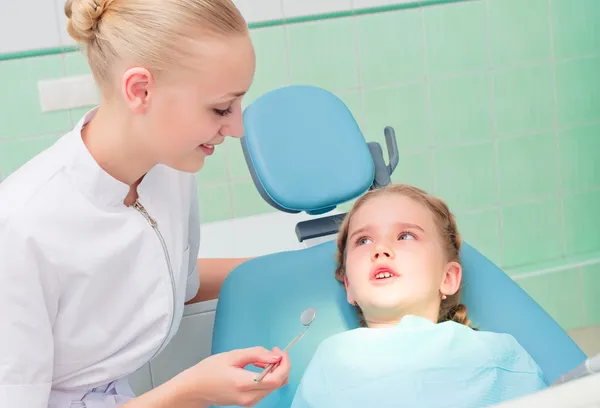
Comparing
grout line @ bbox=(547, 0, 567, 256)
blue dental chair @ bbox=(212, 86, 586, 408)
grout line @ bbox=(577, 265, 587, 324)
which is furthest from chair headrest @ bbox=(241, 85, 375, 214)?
grout line @ bbox=(577, 265, 587, 324)

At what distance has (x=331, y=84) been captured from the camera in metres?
2.65

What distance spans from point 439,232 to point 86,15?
0.83 meters

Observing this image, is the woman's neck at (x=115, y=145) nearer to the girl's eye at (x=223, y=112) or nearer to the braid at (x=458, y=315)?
the girl's eye at (x=223, y=112)

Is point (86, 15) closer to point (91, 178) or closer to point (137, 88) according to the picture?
point (137, 88)

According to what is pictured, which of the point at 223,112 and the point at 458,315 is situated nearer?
the point at 223,112

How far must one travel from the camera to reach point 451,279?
166 centimetres

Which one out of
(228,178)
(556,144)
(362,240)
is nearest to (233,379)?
(362,240)

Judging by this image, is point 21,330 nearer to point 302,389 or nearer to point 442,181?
point 302,389

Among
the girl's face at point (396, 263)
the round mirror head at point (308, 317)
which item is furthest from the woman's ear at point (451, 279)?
the round mirror head at point (308, 317)

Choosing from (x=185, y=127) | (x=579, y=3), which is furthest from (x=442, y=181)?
(x=185, y=127)

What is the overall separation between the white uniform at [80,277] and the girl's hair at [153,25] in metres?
0.20

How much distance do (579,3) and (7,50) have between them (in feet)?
6.12

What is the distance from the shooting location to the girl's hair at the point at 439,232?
1.65 m

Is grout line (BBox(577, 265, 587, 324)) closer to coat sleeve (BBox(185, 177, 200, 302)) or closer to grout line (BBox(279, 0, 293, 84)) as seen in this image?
grout line (BBox(279, 0, 293, 84))
